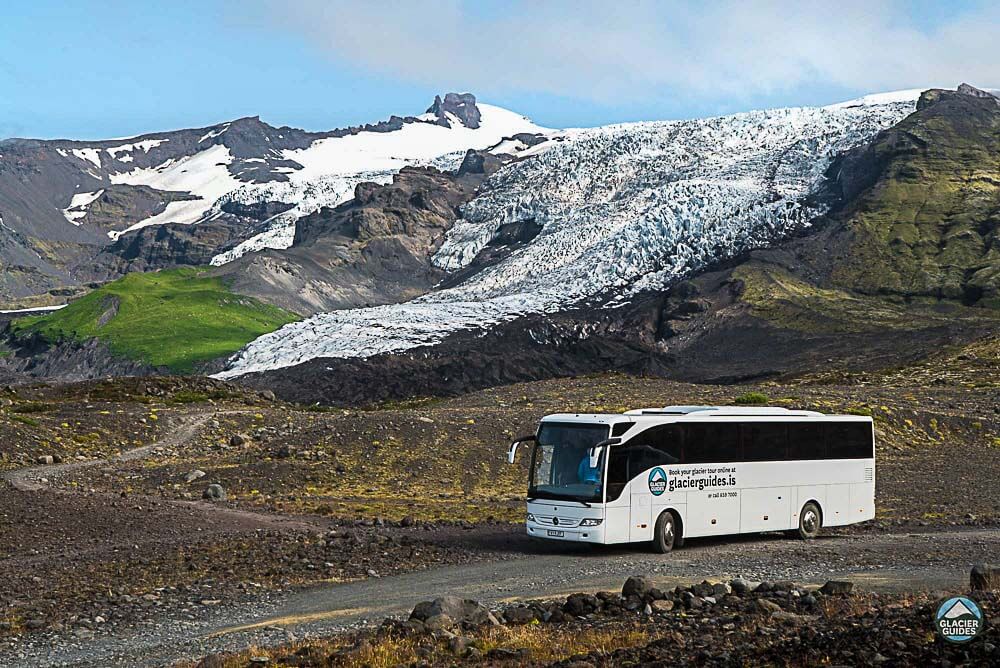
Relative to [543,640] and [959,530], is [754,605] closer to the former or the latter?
[543,640]

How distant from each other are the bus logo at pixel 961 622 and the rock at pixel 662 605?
535cm

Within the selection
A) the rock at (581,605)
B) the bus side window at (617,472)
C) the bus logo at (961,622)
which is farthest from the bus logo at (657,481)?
the bus logo at (961,622)

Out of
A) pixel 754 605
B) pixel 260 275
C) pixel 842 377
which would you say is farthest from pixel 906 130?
pixel 754 605

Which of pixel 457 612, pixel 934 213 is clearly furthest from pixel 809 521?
pixel 934 213

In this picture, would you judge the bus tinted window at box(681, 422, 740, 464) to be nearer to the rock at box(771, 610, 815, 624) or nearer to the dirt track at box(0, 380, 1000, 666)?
the dirt track at box(0, 380, 1000, 666)

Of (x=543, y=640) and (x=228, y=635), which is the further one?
(x=228, y=635)

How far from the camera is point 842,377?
8419cm

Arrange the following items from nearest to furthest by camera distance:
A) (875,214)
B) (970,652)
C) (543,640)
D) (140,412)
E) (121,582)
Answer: (970,652), (543,640), (121,582), (140,412), (875,214)

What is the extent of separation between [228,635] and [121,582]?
17.1 feet

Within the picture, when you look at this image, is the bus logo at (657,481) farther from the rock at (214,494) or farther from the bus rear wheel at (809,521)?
the rock at (214,494)

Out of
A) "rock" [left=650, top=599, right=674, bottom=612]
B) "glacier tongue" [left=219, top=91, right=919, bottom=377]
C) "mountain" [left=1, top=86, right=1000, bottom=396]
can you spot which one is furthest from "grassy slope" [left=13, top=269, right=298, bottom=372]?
"rock" [left=650, top=599, right=674, bottom=612]

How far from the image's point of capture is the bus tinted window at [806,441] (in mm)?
27844

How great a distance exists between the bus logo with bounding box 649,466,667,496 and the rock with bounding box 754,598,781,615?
886 centimetres

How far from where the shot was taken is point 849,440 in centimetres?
2961
